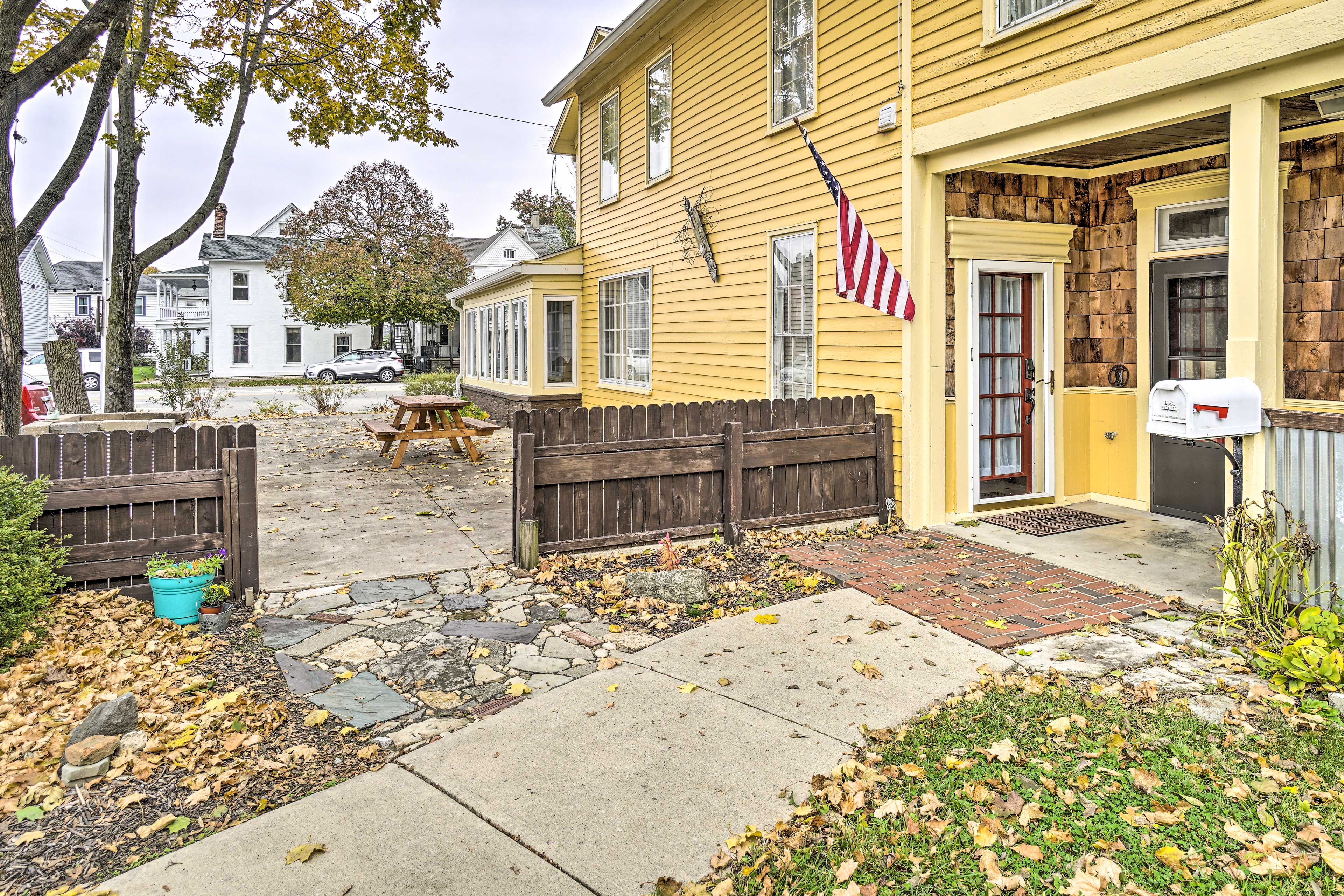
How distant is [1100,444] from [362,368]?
113 feet

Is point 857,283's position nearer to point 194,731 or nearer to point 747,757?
point 747,757

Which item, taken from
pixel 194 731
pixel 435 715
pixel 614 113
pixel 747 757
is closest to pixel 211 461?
pixel 194 731

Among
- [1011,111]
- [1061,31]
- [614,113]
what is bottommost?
[1011,111]

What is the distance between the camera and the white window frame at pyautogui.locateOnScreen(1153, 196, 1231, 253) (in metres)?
6.64

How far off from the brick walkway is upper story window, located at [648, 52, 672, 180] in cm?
723

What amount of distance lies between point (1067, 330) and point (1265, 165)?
10.6 ft

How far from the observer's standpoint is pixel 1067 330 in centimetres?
766

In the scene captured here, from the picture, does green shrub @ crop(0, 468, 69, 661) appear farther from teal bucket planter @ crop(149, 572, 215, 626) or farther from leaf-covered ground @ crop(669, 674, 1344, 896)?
leaf-covered ground @ crop(669, 674, 1344, 896)

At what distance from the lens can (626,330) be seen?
13477mm

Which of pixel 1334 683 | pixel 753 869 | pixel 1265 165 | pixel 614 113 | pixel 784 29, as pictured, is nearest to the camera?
pixel 753 869

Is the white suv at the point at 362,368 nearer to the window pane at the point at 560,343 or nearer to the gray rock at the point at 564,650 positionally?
the window pane at the point at 560,343

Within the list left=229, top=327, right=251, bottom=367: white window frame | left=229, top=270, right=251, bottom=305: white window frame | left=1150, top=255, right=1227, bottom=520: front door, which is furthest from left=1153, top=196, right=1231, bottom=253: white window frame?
left=229, top=270, right=251, bottom=305: white window frame

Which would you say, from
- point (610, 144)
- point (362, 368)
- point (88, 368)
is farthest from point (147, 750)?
point (88, 368)

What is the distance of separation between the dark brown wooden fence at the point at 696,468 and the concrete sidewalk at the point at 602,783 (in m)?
2.00
